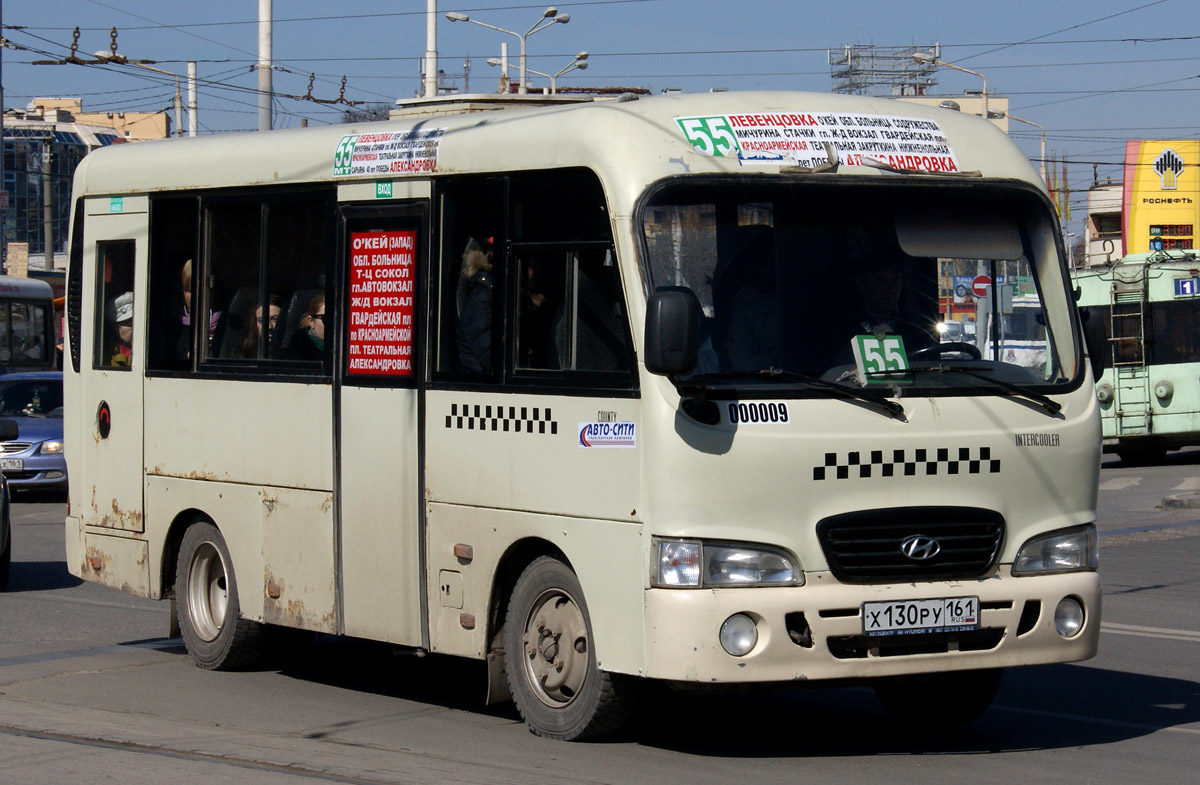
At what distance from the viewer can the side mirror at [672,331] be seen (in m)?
6.70

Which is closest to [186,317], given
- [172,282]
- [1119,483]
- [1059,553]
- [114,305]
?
[172,282]

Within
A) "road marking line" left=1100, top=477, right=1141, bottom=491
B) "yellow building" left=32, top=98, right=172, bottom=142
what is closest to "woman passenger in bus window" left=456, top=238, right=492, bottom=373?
"road marking line" left=1100, top=477, right=1141, bottom=491

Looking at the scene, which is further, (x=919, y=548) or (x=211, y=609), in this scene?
(x=211, y=609)

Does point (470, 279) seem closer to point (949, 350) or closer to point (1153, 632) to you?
point (949, 350)

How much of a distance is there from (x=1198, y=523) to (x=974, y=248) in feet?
42.5

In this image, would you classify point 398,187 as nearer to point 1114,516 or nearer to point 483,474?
point 483,474

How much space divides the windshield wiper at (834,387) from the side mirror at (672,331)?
0.27m

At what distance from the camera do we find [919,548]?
713cm

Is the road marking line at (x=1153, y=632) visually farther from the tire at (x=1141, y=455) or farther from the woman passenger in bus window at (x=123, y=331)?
the tire at (x=1141, y=455)

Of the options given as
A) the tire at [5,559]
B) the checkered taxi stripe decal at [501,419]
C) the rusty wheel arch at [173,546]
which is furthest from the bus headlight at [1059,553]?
the tire at [5,559]

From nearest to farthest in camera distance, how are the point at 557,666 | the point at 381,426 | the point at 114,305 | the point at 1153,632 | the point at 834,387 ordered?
1. the point at 834,387
2. the point at 557,666
3. the point at 381,426
4. the point at 114,305
5. the point at 1153,632

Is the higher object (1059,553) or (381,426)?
(381,426)

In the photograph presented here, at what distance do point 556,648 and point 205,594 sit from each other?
3.31 m

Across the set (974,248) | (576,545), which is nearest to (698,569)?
(576,545)
